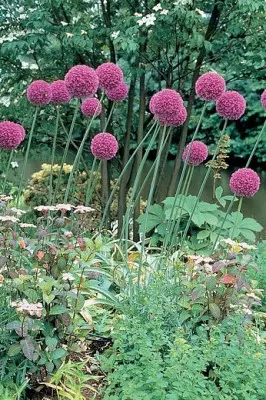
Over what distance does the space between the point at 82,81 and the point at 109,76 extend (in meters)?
0.17

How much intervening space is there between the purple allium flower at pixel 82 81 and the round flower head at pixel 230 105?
609mm

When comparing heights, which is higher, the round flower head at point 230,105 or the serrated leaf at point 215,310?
the round flower head at point 230,105

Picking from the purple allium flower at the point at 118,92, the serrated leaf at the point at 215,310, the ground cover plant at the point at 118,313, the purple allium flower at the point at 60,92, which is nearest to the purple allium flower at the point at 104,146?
the ground cover plant at the point at 118,313

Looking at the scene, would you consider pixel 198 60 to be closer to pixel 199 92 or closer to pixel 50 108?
pixel 50 108

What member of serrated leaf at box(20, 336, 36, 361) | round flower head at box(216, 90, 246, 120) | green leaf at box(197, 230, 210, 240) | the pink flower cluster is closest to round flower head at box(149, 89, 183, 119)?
the pink flower cluster

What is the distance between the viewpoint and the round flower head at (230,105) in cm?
295

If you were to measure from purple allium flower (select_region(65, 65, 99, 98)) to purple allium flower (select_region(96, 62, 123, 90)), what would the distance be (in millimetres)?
64

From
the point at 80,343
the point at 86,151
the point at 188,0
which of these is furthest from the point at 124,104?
the point at 80,343

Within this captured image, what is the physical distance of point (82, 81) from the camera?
9.49 feet

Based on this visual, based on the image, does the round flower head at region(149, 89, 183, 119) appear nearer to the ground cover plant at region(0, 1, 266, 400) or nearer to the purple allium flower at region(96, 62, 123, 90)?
the ground cover plant at region(0, 1, 266, 400)

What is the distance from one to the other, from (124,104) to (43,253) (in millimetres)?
4137

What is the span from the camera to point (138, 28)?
15.9ft

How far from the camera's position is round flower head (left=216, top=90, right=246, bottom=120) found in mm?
2951

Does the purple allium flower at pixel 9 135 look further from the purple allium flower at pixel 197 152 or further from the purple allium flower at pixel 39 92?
the purple allium flower at pixel 197 152
